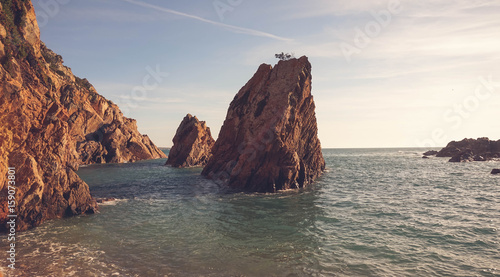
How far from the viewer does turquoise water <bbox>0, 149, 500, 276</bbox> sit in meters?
12.9

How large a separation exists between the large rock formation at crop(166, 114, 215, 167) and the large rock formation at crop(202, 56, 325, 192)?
2688 cm

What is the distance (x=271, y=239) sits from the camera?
55.2ft

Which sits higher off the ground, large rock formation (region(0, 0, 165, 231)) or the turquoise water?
large rock formation (region(0, 0, 165, 231))

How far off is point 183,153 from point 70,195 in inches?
2205

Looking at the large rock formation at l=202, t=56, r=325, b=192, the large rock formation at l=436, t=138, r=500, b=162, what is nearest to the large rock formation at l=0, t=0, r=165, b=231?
the large rock formation at l=202, t=56, r=325, b=192

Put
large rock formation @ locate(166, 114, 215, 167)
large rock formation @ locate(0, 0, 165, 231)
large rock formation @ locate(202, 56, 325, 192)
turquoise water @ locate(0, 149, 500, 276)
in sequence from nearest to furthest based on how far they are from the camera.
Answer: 1. turquoise water @ locate(0, 149, 500, 276)
2. large rock formation @ locate(0, 0, 165, 231)
3. large rock formation @ locate(202, 56, 325, 192)
4. large rock formation @ locate(166, 114, 215, 167)

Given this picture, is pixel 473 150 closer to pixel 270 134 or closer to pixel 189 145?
pixel 189 145

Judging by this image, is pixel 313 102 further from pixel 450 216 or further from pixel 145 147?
pixel 145 147

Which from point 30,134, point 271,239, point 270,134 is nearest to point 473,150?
point 270,134

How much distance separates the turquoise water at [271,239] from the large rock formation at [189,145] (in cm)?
4760

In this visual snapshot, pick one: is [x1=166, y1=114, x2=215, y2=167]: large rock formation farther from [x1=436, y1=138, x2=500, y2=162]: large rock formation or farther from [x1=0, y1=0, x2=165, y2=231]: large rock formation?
[x1=436, y1=138, x2=500, y2=162]: large rock formation

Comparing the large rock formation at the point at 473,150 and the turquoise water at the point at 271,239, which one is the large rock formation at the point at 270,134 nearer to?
the turquoise water at the point at 271,239

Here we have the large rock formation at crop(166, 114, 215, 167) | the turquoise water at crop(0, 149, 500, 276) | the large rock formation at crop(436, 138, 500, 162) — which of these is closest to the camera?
the turquoise water at crop(0, 149, 500, 276)

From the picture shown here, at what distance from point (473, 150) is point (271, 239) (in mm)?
129571
